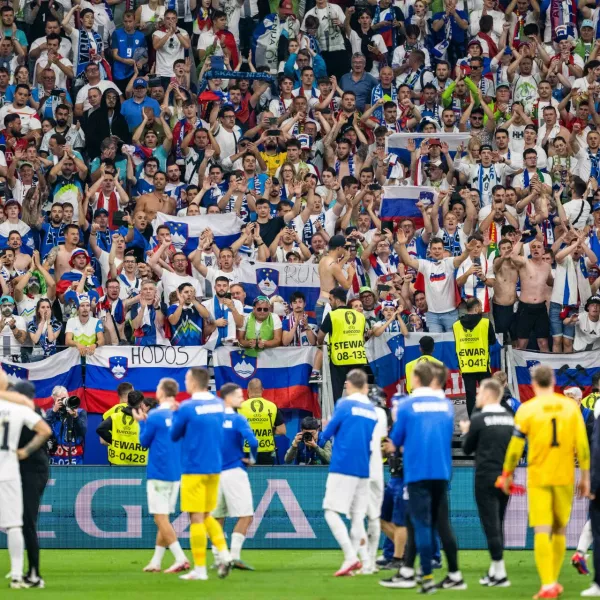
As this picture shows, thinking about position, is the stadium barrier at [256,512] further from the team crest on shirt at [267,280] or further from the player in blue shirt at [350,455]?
the team crest on shirt at [267,280]

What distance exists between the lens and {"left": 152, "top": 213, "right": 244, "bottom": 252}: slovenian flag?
77.2ft

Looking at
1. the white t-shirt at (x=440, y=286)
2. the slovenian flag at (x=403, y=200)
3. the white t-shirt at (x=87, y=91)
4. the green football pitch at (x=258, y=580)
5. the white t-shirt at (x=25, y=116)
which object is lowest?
the green football pitch at (x=258, y=580)

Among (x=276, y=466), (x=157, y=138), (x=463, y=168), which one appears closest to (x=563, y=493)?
(x=276, y=466)

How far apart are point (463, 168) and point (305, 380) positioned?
569cm

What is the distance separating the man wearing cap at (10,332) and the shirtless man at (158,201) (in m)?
3.47

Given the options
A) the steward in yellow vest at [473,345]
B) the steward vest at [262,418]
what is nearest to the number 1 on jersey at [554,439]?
the steward vest at [262,418]

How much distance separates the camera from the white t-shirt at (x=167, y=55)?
27.5m

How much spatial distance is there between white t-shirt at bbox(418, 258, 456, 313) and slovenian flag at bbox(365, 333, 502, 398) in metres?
0.91

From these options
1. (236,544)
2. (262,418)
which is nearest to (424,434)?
(236,544)

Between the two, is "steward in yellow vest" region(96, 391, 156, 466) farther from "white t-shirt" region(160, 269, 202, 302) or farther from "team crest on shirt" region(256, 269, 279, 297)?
"team crest on shirt" region(256, 269, 279, 297)

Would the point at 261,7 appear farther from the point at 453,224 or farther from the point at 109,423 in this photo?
the point at 109,423

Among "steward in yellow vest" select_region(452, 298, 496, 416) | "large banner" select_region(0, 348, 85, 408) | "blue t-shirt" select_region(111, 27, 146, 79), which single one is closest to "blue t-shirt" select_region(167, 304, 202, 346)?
"large banner" select_region(0, 348, 85, 408)

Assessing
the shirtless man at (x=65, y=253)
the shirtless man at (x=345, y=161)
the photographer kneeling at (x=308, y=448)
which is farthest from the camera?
the shirtless man at (x=345, y=161)

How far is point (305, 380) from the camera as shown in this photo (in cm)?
2128
